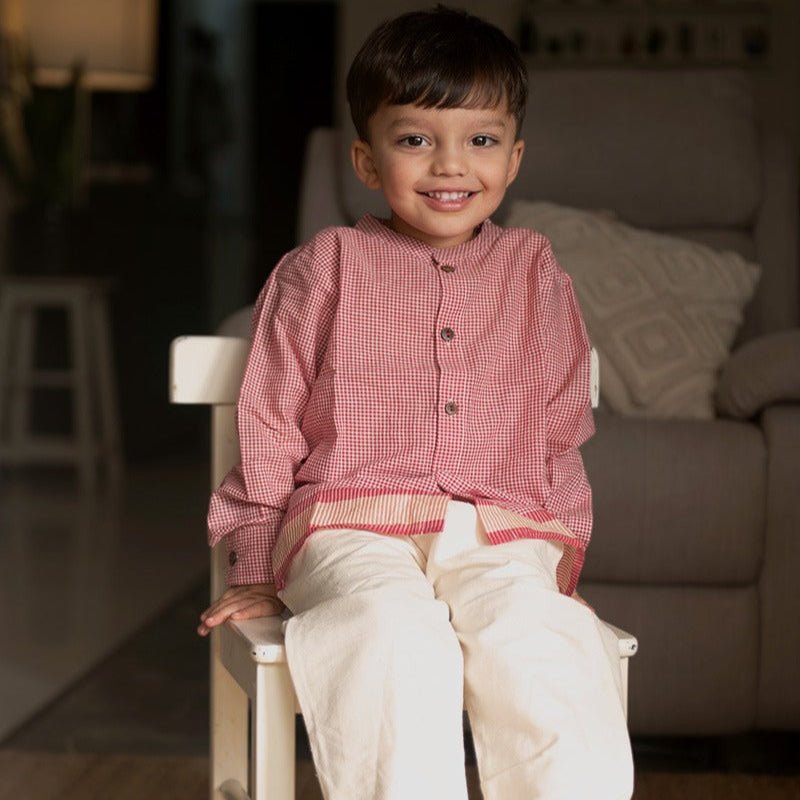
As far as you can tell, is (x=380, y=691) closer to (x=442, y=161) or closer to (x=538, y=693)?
(x=538, y=693)

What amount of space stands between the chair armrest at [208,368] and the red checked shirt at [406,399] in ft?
0.11

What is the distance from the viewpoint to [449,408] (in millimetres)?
1302

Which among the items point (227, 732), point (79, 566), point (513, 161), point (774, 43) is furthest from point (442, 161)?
point (774, 43)

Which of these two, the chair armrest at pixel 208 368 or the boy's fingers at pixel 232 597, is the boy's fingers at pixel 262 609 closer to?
the boy's fingers at pixel 232 597

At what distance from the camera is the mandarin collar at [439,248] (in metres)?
1.37

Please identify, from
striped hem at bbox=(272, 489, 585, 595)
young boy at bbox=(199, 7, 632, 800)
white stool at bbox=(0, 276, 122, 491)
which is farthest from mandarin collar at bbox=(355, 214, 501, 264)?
white stool at bbox=(0, 276, 122, 491)

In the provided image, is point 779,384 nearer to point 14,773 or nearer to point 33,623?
point 14,773

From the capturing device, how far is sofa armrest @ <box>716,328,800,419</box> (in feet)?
6.30

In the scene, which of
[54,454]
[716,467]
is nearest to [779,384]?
[716,467]

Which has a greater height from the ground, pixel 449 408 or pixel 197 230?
pixel 449 408

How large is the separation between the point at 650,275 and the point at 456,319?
0.99m

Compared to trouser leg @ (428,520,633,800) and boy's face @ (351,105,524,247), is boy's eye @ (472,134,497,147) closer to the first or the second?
boy's face @ (351,105,524,247)

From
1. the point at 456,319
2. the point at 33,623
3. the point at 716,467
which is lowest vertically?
the point at 33,623

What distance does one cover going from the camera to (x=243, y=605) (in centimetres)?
126
